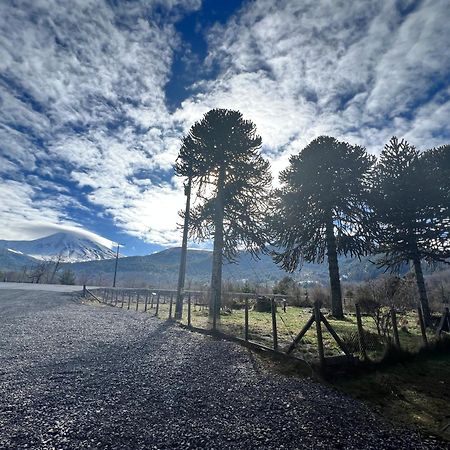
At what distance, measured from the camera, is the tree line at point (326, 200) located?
17359 mm

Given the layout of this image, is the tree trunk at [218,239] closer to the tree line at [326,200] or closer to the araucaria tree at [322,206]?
the tree line at [326,200]

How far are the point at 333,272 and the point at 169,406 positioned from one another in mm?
16113

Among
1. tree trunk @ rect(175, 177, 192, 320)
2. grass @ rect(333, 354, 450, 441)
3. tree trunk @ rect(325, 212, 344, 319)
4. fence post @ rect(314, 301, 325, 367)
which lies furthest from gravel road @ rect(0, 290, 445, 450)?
tree trunk @ rect(325, 212, 344, 319)

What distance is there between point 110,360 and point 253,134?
15.8m

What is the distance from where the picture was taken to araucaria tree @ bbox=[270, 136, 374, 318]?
1905 cm

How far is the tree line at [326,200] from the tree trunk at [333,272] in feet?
0.19

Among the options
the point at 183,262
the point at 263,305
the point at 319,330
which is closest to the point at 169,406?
the point at 319,330

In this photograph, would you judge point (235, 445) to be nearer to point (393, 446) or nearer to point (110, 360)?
point (393, 446)

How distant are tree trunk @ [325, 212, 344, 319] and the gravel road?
37.7 feet

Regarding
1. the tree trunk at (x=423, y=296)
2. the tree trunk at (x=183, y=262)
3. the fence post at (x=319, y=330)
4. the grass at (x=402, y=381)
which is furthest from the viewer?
the tree trunk at (x=183, y=262)

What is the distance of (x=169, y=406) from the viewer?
180 inches

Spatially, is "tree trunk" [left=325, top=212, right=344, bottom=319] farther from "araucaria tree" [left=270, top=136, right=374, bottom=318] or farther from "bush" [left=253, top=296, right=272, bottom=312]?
"bush" [left=253, top=296, right=272, bottom=312]

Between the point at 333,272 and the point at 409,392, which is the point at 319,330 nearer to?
the point at 409,392

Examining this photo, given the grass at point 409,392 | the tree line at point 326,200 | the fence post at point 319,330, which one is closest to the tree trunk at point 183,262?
the tree line at point 326,200
